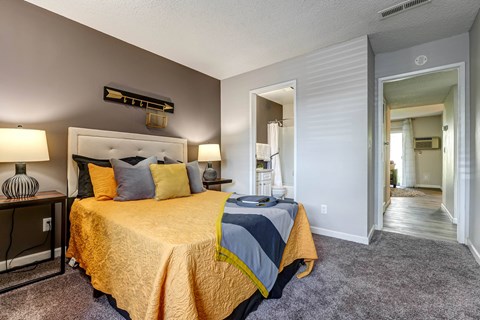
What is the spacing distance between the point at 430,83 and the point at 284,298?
14.1 feet

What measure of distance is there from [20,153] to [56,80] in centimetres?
95

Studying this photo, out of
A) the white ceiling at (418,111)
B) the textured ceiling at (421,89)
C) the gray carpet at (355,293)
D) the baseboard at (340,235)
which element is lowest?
the gray carpet at (355,293)

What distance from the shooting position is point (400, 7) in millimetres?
2205

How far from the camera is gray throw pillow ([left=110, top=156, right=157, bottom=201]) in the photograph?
2.15 metres

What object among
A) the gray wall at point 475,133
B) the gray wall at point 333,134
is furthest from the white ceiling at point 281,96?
the gray wall at point 475,133

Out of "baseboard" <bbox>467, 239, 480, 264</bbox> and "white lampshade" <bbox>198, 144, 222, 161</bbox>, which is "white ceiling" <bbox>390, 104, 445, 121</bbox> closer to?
"baseboard" <bbox>467, 239, 480, 264</bbox>

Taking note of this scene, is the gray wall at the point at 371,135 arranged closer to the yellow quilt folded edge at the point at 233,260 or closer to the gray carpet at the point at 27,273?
the yellow quilt folded edge at the point at 233,260

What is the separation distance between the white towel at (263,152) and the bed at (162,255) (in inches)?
126

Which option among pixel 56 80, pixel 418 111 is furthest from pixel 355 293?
pixel 418 111

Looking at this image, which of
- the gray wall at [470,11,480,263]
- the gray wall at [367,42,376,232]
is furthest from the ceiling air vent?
the gray wall at [470,11,480,263]

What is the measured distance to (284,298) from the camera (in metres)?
1.61

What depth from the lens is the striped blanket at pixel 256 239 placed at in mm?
1307

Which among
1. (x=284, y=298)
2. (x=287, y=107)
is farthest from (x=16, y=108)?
(x=287, y=107)

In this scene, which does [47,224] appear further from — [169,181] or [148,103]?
[148,103]
